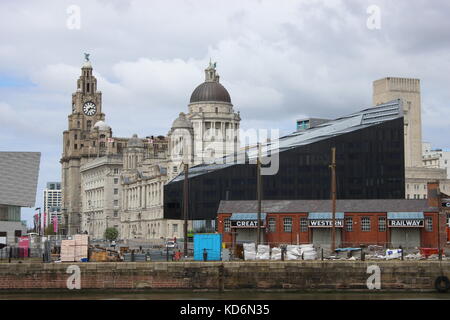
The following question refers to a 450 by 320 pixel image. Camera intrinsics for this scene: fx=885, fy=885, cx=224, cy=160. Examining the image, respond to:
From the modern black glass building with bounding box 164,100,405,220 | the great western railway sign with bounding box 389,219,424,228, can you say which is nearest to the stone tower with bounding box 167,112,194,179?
the modern black glass building with bounding box 164,100,405,220

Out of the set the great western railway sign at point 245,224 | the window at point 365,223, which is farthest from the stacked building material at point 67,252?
the window at point 365,223

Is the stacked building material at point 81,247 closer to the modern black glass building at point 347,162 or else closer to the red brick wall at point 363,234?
the red brick wall at point 363,234

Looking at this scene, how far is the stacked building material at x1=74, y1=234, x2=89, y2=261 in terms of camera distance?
69.2m

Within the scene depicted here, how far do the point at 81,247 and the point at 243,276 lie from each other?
44.4ft

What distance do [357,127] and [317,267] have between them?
201ft

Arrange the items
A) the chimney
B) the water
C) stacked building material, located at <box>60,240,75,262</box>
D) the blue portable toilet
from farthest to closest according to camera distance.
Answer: the chimney < the blue portable toilet < stacked building material, located at <box>60,240,75,262</box> < the water

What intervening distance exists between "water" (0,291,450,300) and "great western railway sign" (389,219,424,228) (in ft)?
96.7

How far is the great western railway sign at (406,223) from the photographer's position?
92.8m

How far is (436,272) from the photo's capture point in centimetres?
6469

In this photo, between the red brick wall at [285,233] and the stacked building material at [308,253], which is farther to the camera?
the red brick wall at [285,233]

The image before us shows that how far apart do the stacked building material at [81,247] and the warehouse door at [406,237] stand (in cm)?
3657

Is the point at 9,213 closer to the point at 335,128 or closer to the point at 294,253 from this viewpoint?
the point at 335,128

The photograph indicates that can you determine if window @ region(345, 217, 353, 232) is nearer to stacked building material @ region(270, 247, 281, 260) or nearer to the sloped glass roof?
stacked building material @ region(270, 247, 281, 260)
